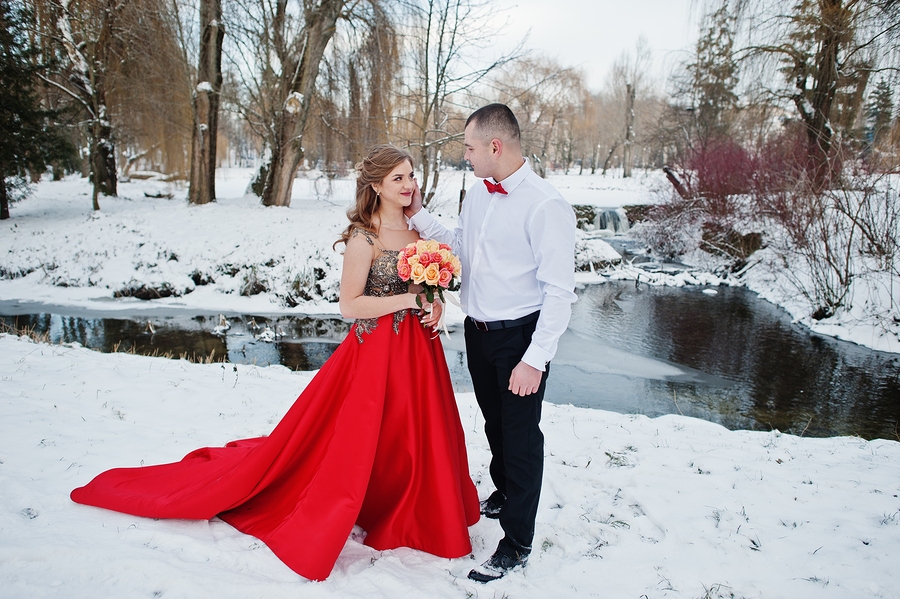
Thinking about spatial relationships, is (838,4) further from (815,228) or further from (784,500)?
(784,500)

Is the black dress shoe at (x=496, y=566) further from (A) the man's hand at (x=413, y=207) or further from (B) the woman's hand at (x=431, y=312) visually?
(A) the man's hand at (x=413, y=207)

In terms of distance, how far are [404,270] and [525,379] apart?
2.74 ft

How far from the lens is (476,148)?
2.79 metres

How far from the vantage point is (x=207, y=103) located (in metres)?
17.3

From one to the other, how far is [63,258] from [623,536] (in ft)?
48.3

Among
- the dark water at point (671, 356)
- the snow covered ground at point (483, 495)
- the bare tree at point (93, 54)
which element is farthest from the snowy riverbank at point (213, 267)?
the snow covered ground at point (483, 495)

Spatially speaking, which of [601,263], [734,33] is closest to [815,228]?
[734,33]

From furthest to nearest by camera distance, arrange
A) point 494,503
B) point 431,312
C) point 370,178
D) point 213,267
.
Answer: point 213,267 < point 494,503 < point 370,178 < point 431,312

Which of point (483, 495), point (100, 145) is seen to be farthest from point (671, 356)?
point (100, 145)

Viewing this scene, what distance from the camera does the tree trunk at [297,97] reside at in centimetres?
1634

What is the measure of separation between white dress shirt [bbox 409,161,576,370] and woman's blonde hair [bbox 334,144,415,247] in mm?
470

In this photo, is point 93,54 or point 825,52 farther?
point 93,54

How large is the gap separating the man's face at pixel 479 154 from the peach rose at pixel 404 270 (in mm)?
584

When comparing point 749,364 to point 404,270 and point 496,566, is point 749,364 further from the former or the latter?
point 404,270
